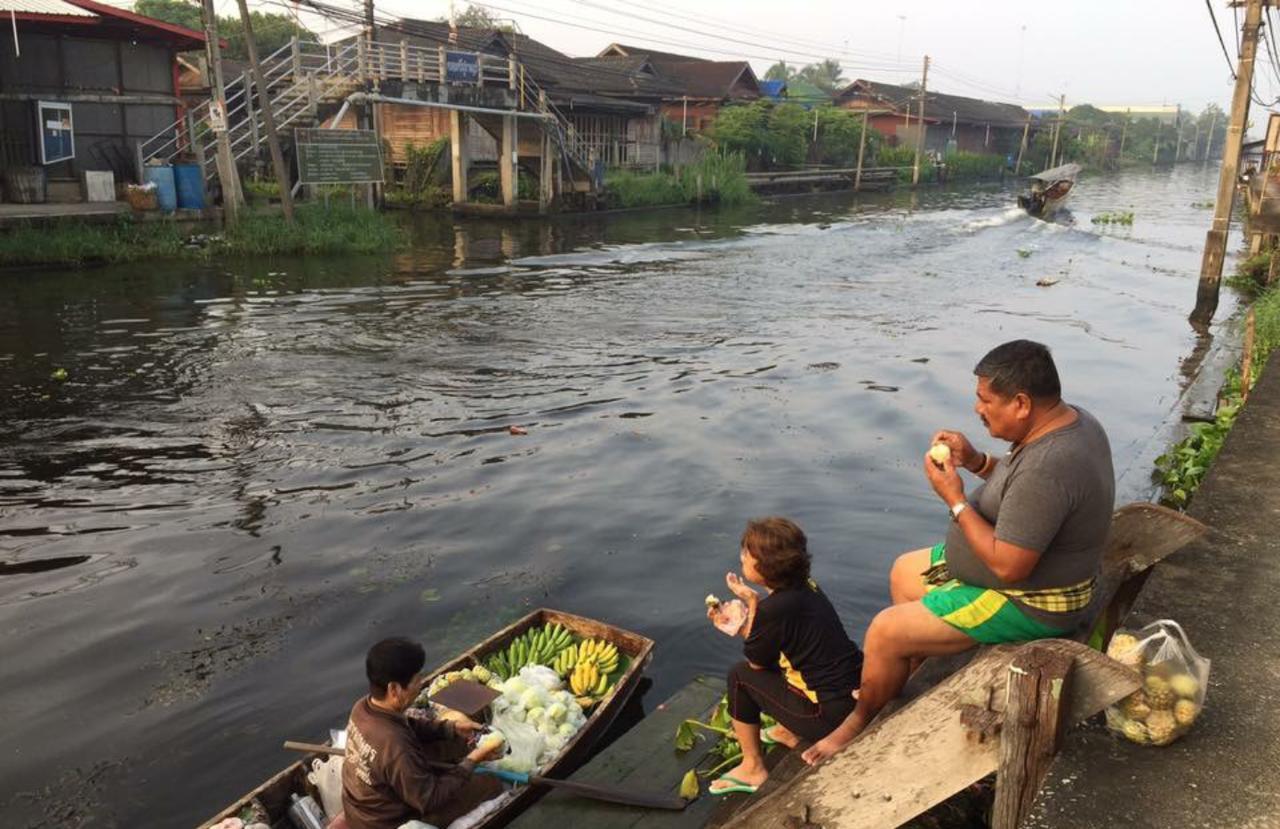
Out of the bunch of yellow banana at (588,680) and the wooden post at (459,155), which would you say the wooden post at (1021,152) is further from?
the bunch of yellow banana at (588,680)

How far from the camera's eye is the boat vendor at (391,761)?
13.5 feet

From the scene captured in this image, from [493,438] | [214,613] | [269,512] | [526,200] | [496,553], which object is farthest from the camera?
[526,200]

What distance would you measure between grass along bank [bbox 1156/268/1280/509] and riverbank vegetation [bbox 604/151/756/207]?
27.9m

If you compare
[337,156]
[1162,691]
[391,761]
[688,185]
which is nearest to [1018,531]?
[1162,691]

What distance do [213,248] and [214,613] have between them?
1800 cm

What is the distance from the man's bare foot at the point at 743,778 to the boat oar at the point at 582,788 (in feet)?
0.94

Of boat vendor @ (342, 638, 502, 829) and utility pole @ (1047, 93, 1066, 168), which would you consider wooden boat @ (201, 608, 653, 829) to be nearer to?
boat vendor @ (342, 638, 502, 829)

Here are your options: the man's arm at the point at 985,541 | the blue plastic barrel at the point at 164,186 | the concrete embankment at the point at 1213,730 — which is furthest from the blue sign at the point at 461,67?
the man's arm at the point at 985,541

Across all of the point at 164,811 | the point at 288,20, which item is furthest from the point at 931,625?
the point at 288,20

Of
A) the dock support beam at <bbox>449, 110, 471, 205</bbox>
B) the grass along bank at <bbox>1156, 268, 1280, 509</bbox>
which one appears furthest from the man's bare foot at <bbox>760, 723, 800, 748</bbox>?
the dock support beam at <bbox>449, 110, 471, 205</bbox>

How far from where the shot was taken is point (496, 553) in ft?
27.6

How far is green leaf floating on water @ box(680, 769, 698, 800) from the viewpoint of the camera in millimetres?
4691

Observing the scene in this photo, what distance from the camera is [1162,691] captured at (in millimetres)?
3113

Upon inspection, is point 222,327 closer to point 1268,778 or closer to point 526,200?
point 1268,778
